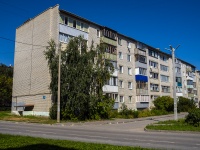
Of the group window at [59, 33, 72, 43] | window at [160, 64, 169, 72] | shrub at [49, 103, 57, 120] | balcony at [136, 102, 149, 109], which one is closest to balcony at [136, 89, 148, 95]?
balcony at [136, 102, 149, 109]

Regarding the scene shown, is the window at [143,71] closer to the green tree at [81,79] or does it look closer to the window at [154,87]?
the window at [154,87]

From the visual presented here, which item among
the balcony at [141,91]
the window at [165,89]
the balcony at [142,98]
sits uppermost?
the window at [165,89]

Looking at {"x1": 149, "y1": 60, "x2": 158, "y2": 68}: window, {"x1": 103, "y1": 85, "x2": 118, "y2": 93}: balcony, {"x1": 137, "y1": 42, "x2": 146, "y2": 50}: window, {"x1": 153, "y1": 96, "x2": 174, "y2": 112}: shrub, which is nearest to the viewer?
{"x1": 103, "y1": 85, "x2": 118, "y2": 93}: balcony

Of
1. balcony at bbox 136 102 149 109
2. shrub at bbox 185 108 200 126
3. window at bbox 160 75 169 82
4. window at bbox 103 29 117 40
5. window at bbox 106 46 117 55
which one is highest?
window at bbox 103 29 117 40

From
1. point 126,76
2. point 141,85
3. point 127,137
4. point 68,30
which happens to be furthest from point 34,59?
point 127,137

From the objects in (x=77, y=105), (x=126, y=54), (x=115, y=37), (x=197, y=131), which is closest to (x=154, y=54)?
(x=126, y=54)

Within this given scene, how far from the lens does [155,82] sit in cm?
5388

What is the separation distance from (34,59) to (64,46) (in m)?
5.64

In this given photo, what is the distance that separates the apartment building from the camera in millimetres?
33562

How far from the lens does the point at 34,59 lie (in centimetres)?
3578

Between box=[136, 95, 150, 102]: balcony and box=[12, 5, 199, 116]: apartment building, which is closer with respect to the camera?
box=[12, 5, 199, 116]: apartment building

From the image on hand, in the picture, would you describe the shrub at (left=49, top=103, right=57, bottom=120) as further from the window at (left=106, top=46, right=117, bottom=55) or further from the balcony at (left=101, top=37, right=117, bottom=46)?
the window at (left=106, top=46, right=117, bottom=55)

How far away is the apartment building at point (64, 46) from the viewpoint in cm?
3356

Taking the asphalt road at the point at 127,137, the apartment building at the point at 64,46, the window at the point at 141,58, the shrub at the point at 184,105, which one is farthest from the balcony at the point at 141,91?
the asphalt road at the point at 127,137
